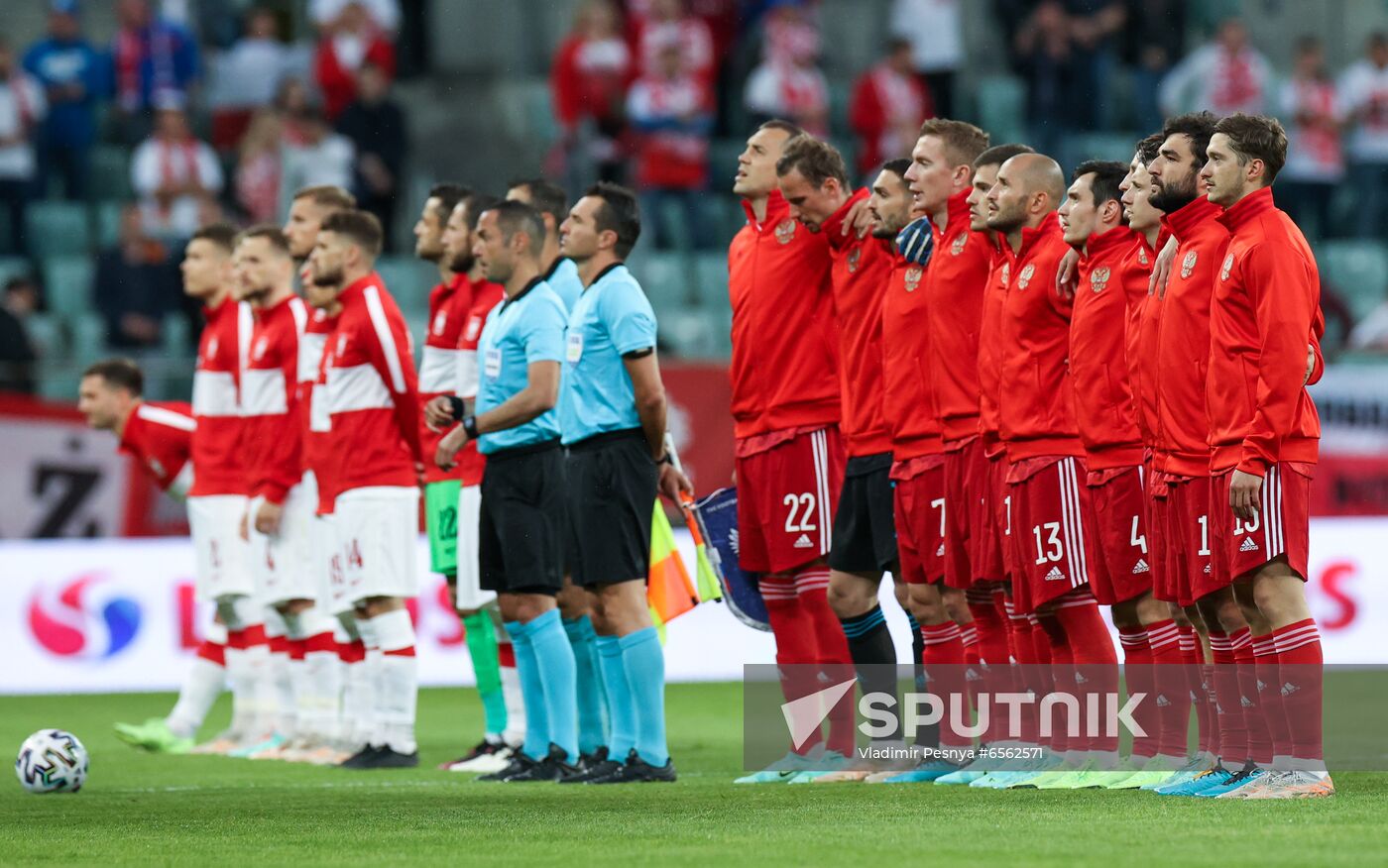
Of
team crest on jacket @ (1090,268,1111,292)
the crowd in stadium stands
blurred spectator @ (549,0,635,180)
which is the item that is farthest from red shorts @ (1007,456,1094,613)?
blurred spectator @ (549,0,635,180)

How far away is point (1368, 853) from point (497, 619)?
5.88 metres

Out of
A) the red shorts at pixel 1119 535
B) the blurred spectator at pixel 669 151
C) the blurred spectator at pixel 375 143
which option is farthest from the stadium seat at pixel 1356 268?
the red shorts at pixel 1119 535

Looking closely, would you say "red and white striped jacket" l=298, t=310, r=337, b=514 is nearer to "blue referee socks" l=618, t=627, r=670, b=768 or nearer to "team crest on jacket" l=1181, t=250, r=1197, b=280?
"blue referee socks" l=618, t=627, r=670, b=768

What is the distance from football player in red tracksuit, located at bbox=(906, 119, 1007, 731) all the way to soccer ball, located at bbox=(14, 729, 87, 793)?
3881 millimetres

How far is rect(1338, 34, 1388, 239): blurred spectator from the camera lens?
2103cm

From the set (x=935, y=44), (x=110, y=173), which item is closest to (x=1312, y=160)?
(x=935, y=44)

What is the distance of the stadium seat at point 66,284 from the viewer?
63.1 feet

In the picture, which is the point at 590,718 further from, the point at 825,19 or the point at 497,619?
the point at 825,19

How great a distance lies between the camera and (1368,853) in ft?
20.5

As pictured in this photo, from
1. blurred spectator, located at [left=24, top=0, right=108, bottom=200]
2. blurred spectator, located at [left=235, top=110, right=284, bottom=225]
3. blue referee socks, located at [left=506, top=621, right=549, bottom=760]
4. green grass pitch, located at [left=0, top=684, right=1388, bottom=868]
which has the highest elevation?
blurred spectator, located at [left=24, top=0, right=108, bottom=200]

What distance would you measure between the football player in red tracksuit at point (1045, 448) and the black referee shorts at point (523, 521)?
208cm

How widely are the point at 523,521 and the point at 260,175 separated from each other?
1060cm

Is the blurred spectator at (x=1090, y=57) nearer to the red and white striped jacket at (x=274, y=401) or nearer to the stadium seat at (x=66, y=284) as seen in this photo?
the stadium seat at (x=66, y=284)

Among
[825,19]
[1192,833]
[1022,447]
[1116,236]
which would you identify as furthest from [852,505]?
[825,19]
